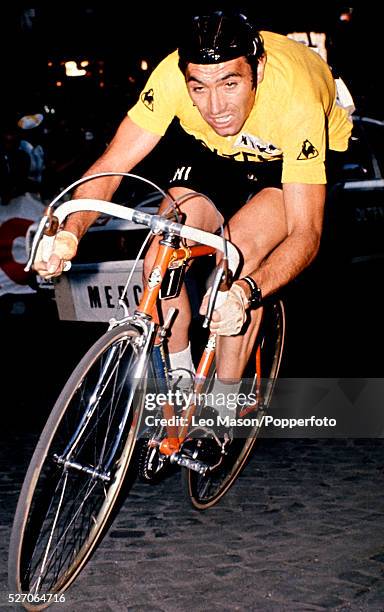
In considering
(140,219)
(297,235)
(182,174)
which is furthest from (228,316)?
(182,174)

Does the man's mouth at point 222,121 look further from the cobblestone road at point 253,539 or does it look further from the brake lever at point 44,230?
the cobblestone road at point 253,539

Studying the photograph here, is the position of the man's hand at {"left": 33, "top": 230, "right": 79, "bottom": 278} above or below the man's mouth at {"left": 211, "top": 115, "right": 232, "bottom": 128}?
below

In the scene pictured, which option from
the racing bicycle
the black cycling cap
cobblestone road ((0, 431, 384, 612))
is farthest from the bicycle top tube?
cobblestone road ((0, 431, 384, 612))

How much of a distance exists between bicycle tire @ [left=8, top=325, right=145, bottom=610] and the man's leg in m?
0.67

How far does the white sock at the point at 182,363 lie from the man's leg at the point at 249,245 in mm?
140

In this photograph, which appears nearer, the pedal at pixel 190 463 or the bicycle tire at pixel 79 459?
the bicycle tire at pixel 79 459

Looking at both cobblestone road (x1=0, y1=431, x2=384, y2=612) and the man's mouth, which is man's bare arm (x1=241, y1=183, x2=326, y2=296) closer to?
the man's mouth

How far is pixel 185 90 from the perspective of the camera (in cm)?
379

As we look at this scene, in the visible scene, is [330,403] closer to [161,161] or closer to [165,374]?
[165,374]

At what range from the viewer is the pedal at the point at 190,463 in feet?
12.3

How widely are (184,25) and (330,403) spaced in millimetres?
3042

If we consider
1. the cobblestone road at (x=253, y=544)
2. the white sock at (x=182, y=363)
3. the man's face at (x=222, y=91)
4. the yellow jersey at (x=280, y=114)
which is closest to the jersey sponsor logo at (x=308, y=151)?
the yellow jersey at (x=280, y=114)

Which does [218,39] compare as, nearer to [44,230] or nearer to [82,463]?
[44,230]

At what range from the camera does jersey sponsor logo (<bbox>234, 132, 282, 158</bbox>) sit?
3824 millimetres
